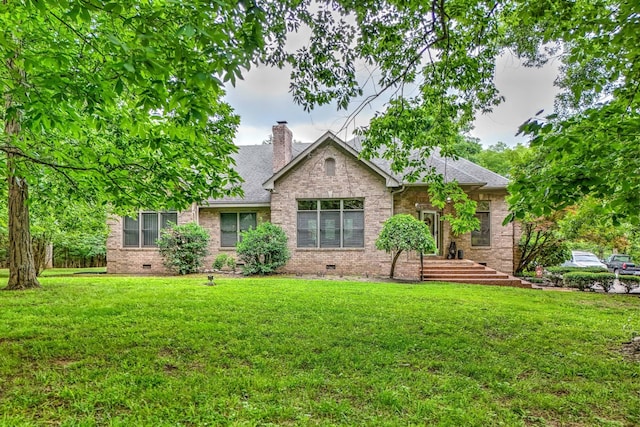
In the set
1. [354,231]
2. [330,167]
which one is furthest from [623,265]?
[330,167]

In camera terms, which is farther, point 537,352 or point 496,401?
point 537,352

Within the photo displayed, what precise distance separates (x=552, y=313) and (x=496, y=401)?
5503 mm

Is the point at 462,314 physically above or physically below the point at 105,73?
below

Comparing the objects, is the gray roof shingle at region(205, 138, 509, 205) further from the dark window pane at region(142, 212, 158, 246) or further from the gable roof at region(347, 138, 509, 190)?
the dark window pane at region(142, 212, 158, 246)

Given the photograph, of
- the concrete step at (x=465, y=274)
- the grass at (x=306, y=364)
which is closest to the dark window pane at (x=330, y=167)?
the concrete step at (x=465, y=274)

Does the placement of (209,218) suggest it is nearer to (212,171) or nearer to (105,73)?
(212,171)

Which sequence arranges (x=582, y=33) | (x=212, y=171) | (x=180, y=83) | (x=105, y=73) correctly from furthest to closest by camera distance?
(x=212, y=171) → (x=582, y=33) → (x=105, y=73) → (x=180, y=83)

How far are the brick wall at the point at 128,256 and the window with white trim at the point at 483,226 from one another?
12066 mm

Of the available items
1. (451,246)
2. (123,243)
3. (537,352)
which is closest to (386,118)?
(537,352)

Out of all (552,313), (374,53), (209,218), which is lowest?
(552,313)

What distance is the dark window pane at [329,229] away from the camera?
49.9 feet

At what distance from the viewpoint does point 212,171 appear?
6359mm

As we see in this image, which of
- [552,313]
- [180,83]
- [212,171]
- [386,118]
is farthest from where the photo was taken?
[552,313]

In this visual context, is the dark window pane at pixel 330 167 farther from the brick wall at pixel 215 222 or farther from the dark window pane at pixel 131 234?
the dark window pane at pixel 131 234
